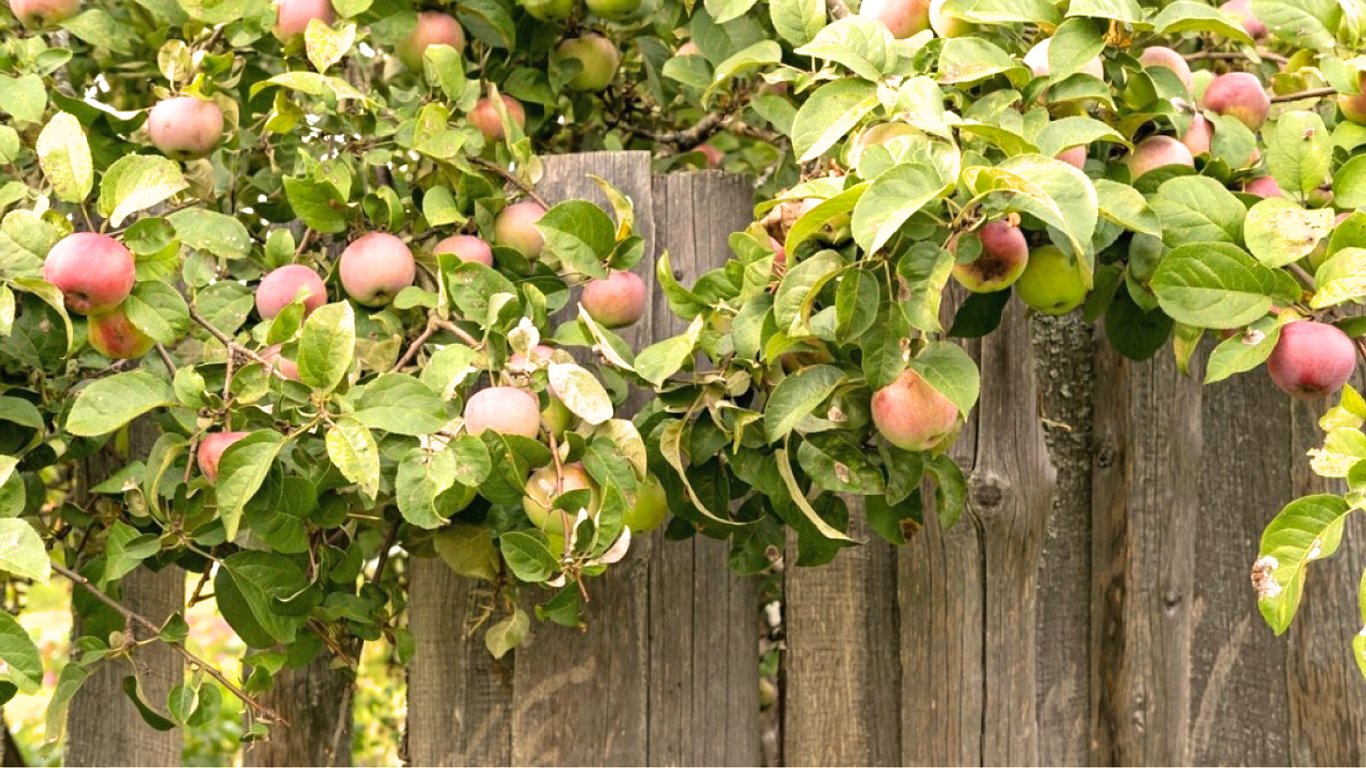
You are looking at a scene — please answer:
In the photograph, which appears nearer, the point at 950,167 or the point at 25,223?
the point at 950,167

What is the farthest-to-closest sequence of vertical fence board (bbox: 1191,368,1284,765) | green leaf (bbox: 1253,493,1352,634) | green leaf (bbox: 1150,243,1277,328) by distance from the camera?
vertical fence board (bbox: 1191,368,1284,765)
green leaf (bbox: 1150,243,1277,328)
green leaf (bbox: 1253,493,1352,634)

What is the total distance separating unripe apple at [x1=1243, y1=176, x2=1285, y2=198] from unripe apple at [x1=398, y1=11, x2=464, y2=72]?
959 mm

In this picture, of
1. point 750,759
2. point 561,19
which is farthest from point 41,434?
point 750,759

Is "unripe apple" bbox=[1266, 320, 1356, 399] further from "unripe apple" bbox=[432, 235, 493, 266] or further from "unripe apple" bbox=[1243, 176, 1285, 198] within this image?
"unripe apple" bbox=[432, 235, 493, 266]

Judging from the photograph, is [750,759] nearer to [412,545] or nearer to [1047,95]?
[412,545]

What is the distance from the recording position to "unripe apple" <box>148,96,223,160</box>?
1542 millimetres

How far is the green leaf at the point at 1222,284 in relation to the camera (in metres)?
1.28

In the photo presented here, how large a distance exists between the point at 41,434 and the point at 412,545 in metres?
0.44

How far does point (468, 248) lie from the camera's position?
155 cm

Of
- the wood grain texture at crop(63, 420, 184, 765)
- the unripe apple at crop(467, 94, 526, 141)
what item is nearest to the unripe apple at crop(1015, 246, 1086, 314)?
the unripe apple at crop(467, 94, 526, 141)

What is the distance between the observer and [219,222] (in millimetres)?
1534

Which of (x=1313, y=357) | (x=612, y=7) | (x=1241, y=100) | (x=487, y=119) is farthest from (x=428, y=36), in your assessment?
(x=1313, y=357)

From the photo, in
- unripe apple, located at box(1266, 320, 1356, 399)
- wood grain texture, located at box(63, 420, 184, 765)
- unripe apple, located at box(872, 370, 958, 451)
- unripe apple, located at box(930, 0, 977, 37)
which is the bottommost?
wood grain texture, located at box(63, 420, 184, 765)

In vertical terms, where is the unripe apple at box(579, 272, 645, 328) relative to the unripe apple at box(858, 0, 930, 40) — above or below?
below
